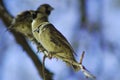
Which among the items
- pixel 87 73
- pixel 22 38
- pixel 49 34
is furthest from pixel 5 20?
pixel 87 73

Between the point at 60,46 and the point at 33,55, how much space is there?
745mm

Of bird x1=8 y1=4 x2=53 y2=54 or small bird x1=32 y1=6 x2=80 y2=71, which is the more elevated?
bird x1=8 y1=4 x2=53 y2=54

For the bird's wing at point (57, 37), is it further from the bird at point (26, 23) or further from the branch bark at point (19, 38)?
the branch bark at point (19, 38)

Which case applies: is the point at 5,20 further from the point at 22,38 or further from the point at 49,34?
the point at 49,34

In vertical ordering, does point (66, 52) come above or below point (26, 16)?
below

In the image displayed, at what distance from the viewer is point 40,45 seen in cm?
236

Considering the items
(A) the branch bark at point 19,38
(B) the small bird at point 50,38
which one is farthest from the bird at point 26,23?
(A) the branch bark at point 19,38

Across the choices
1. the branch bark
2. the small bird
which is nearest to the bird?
the small bird

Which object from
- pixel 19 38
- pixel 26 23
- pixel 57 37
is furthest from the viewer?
pixel 19 38

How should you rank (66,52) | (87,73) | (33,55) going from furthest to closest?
(33,55) → (66,52) → (87,73)

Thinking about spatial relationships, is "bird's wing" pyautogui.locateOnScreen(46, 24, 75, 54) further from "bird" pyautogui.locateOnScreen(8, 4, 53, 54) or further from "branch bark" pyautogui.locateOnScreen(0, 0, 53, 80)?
"branch bark" pyautogui.locateOnScreen(0, 0, 53, 80)

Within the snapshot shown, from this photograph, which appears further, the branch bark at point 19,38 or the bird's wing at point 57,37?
the branch bark at point 19,38

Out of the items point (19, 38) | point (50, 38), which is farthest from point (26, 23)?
point (19, 38)

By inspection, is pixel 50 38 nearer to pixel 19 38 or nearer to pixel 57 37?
pixel 57 37
